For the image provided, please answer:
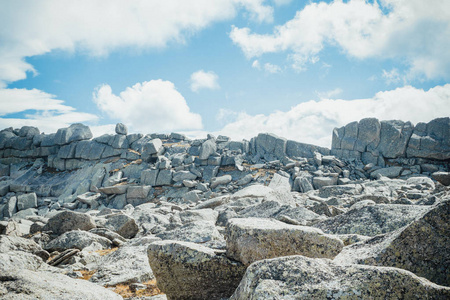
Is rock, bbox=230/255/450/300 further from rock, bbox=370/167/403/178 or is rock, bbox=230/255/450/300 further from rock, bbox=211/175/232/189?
rock, bbox=370/167/403/178

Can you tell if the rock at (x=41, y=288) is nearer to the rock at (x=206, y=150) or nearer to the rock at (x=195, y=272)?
the rock at (x=195, y=272)

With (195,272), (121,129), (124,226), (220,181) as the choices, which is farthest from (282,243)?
(121,129)

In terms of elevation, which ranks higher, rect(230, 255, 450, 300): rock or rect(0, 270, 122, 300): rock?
rect(230, 255, 450, 300): rock

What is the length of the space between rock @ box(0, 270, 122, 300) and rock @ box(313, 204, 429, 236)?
191 inches

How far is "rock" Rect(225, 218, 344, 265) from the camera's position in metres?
3.81

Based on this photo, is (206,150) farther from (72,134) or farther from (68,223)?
(72,134)

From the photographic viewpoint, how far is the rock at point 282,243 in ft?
12.5

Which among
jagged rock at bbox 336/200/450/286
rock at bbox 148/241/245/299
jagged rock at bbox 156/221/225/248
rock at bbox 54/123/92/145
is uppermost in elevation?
rock at bbox 54/123/92/145

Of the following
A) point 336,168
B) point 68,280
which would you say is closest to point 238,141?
point 336,168

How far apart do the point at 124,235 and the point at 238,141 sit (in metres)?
28.4

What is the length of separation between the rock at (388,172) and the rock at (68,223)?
94.8 ft

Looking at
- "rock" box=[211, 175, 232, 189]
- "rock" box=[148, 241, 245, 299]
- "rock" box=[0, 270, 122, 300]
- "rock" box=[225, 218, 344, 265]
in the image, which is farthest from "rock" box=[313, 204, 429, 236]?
"rock" box=[211, 175, 232, 189]

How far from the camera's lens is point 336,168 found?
29328 millimetres

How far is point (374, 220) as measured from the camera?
5727 millimetres
